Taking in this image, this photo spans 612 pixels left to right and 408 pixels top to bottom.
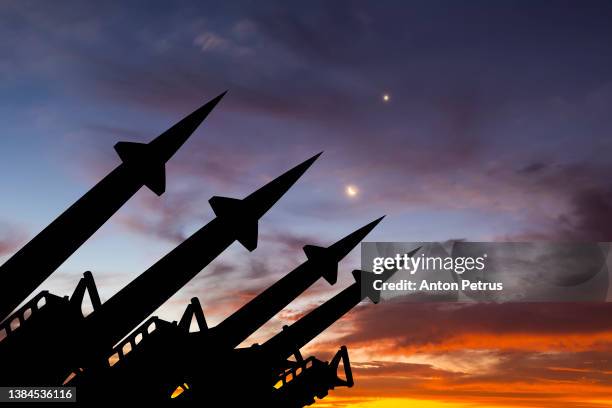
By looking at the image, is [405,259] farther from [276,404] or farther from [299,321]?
[276,404]

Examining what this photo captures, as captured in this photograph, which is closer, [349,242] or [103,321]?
[103,321]

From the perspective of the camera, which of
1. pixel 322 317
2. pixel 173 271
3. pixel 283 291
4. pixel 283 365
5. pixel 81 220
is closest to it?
pixel 81 220

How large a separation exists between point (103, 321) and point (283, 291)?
248 inches

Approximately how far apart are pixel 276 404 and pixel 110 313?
6.73 metres

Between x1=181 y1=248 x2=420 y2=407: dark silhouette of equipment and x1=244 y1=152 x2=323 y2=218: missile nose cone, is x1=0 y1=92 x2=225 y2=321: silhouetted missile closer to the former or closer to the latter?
x1=244 y1=152 x2=323 y2=218: missile nose cone

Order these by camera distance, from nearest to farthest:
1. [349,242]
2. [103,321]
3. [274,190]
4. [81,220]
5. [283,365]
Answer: [81,220] → [103,321] → [274,190] → [283,365] → [349,242]

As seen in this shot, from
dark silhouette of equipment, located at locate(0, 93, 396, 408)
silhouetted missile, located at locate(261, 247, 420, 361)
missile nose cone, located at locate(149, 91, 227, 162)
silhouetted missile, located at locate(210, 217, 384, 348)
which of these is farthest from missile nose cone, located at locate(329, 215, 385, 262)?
missile nose cone, located at locate(149, 91, 227, 162)

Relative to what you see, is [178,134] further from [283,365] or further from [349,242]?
[283,365]

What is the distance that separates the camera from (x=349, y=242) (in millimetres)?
19172

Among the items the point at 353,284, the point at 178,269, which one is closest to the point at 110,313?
the point at 178,269

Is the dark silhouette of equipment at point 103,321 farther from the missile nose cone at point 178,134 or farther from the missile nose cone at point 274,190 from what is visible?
the missile nose cone at point 178,134

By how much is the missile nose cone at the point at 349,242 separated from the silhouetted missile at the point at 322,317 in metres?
2.24

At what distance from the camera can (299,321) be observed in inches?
781

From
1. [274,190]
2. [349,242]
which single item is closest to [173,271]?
[274,190]
